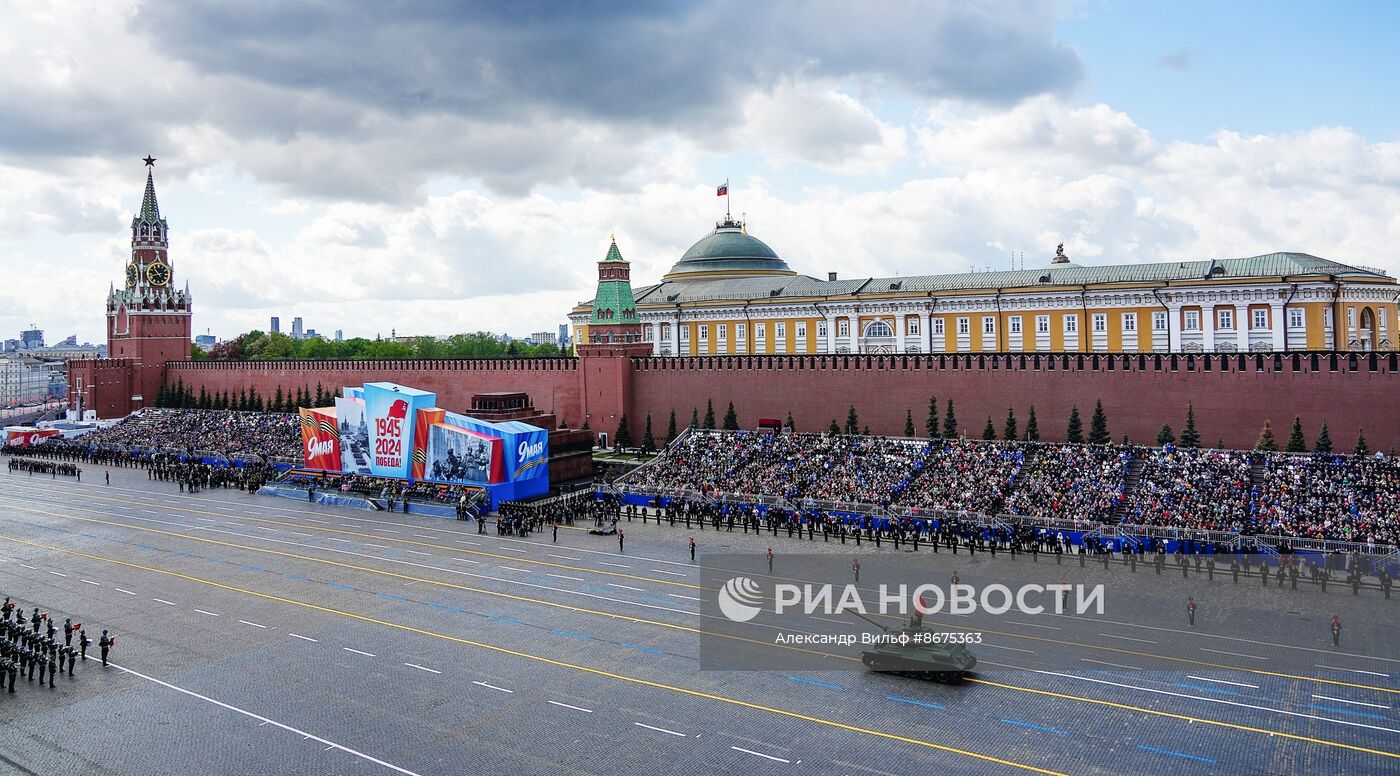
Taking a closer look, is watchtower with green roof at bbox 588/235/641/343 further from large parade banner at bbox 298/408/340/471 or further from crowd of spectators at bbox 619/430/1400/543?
large parade banner at bbox 298/408/340/471

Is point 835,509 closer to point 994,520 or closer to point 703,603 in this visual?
point 994,520

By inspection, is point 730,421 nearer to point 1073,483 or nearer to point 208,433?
point 1073,483

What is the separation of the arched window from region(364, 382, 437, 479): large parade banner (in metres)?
23.0

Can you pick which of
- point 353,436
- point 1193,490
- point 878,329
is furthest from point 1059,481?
point 353,436

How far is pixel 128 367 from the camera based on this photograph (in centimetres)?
7681

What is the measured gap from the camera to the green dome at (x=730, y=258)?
68.4 m

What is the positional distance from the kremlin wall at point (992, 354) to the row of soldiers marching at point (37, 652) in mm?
30571

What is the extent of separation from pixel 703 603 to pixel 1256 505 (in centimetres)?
1636

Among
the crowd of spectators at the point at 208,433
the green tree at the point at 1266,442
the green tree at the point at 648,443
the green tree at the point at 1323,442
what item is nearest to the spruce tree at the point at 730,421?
the green tree at the point at 648,443

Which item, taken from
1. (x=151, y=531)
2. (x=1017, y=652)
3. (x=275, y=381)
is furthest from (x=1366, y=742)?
(x=275, y=381)

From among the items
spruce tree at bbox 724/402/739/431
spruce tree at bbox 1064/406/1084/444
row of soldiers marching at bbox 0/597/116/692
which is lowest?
row of soldiers marching at bbox 0/597/116/692

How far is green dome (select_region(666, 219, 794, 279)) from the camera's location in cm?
6838

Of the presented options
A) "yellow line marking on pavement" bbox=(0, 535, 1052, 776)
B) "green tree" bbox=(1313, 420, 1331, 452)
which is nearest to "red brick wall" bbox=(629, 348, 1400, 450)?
"green tree" bbox=(1313, 420, 1331, 452)

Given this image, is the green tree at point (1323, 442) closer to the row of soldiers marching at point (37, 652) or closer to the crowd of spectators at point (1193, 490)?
the crowd of spectators at point (1193, 490)
